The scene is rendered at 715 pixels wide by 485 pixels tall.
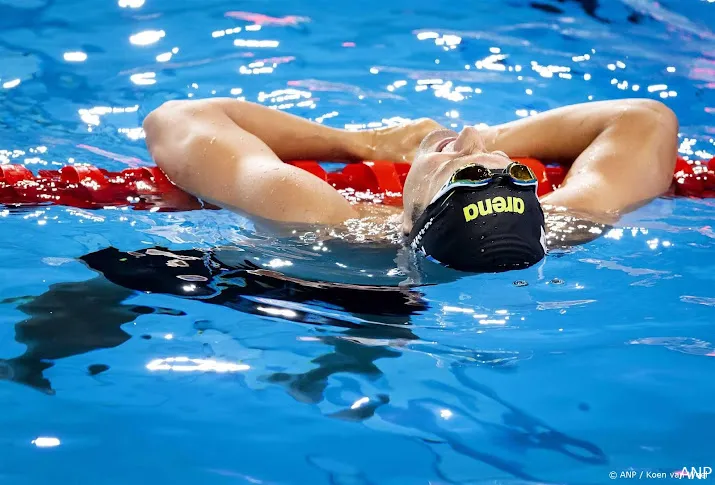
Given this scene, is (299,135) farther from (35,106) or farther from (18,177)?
(35,106)

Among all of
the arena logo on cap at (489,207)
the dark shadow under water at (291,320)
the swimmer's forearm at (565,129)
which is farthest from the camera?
the swimmer's forearm at (565,129)

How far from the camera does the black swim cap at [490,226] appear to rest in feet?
8.13

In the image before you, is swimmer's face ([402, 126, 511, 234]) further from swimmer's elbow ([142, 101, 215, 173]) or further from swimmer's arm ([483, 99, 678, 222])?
swimmer's elbow ([142, 101, 215, 173])

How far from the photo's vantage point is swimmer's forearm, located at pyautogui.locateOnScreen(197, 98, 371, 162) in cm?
377

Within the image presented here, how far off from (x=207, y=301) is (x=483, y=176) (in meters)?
0.92

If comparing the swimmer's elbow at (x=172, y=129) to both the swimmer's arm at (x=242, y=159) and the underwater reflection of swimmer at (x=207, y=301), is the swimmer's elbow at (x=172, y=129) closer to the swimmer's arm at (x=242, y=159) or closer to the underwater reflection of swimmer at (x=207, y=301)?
the swimmer's arm at (x=242, y=159)

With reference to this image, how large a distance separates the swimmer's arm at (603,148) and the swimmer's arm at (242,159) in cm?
91

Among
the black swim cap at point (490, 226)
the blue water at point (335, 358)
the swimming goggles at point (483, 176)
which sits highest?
the swimming goggles at point (483, 176)

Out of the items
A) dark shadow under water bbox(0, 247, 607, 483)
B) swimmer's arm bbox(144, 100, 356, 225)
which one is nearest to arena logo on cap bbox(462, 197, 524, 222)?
dark shadow under water bbox(0, 247, 607, 483)

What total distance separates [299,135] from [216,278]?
1.34m

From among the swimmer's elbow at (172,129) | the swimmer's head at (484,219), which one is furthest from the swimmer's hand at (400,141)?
the swimmer's head at (484,219)

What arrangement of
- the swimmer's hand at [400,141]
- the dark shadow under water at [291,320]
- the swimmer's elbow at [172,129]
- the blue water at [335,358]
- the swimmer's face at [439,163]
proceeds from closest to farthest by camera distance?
1. the blue water at [335,358]
2. the dark shadow under water at [291,320]
3. the swimmer's face at [439,163]
4. the swimmer's elbow at [172,129]
5. the swimmer's hand at [400,141]

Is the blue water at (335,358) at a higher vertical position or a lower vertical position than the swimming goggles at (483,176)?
lower

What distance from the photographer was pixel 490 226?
8.13 feet
